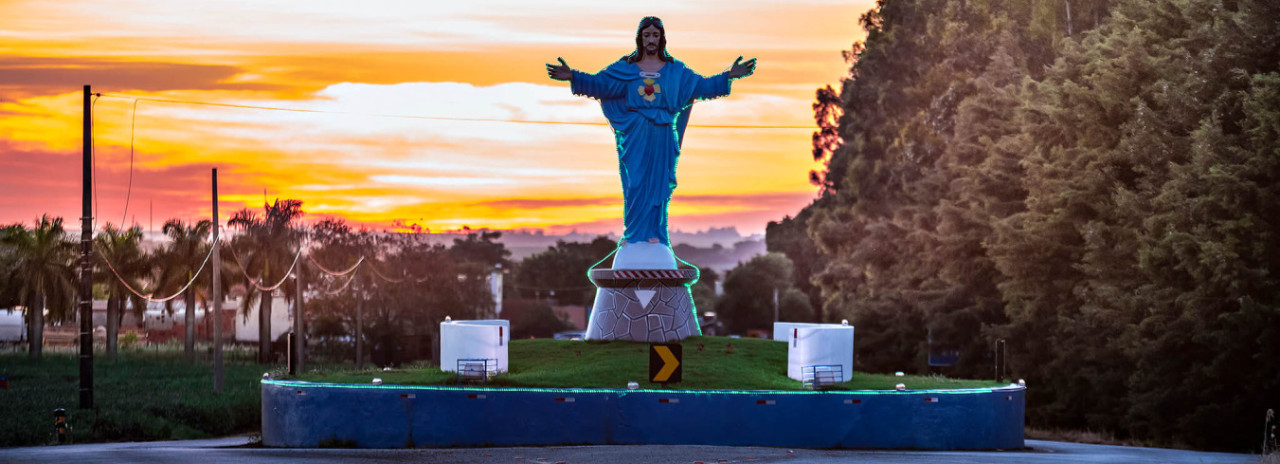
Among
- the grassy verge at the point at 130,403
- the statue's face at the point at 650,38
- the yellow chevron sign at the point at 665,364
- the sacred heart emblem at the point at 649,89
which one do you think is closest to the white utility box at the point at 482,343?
the yellow chevron sign at the point at 665,364

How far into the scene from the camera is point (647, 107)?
37.2 m

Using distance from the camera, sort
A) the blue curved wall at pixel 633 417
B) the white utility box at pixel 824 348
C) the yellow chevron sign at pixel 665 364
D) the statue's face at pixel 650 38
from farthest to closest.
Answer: the statue's face at pixel 650 38 < the white utility box at pixel 824 348 < the blue curved wall at pixel 633 417 < the yellow chevron sign at pixel 665 364

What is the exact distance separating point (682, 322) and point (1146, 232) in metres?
13.7

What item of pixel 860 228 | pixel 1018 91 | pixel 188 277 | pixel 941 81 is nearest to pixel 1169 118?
pixel 1018 91

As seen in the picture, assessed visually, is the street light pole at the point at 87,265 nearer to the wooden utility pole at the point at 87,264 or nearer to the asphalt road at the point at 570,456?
the wooden utility pole at the point at 87,264

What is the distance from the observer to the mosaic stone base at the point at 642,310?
36375mm

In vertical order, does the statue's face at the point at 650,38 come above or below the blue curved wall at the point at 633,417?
above

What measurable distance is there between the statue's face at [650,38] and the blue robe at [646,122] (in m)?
0.51

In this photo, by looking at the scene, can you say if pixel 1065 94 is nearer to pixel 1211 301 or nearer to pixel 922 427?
Answer: pixel 1211 301

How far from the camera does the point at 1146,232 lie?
40844mm

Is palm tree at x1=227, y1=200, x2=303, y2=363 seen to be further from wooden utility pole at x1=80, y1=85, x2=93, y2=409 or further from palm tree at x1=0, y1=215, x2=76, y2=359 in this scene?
wooden utility pole at x1=80, y1=85, x2=93, y2=409

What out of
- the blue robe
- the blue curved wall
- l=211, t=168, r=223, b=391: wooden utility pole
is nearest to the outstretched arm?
the blue robe

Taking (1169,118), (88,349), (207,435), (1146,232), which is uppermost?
(1169,118)

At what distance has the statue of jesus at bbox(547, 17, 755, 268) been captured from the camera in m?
37.0
